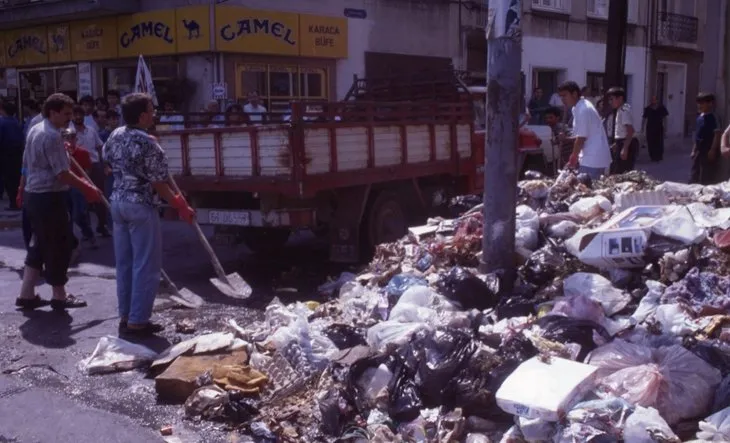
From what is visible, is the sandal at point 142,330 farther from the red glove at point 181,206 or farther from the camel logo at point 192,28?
the camel logo at point 192,28

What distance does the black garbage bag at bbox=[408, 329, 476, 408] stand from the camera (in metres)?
4.45

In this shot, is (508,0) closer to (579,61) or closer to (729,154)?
(729,154)

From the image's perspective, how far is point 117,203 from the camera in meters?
5.97

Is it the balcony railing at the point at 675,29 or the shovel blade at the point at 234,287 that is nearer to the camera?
the shovel blade at the point at 234,287

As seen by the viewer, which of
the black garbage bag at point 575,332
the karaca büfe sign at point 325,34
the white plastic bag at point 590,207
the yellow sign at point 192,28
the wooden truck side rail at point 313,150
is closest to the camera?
the black garbage bag at point 575,332

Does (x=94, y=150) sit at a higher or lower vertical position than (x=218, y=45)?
lower

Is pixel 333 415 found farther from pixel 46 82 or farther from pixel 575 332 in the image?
pixel 46 82

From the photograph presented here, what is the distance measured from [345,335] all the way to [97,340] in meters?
2.04

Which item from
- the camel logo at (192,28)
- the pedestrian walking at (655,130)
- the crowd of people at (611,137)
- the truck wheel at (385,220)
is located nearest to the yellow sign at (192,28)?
the camel logo at (192,28)

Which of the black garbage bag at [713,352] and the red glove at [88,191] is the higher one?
the red glove at [88,191]

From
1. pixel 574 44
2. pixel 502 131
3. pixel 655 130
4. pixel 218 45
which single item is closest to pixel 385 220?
pixel 502 131

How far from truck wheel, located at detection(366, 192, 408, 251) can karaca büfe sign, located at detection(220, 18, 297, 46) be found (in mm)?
8202

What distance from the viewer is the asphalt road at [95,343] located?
4609 millimetres

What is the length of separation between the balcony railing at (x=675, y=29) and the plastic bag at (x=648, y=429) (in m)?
25.7
